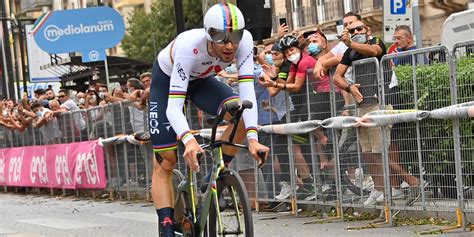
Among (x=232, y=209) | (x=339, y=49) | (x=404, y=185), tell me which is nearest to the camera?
(x=232, y=209)

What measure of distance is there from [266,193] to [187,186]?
4862 mm

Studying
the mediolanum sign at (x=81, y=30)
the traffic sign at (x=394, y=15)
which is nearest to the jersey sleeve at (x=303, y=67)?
the traffic sign at (x=394, y=15)

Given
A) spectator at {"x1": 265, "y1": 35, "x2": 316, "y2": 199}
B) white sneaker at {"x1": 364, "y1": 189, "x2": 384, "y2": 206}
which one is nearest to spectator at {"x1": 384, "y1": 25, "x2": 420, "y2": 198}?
white sneaker at {"x1": 364, "y1": 189, "x2": 384, "y2": 206}

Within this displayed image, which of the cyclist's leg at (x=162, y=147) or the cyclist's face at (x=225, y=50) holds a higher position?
the cyclist's face at (x=225, y=50)

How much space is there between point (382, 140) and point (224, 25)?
12.5 feet

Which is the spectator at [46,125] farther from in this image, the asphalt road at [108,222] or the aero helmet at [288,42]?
the aero helmet at [288,42]

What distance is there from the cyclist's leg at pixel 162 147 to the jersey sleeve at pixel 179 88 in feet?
1.38

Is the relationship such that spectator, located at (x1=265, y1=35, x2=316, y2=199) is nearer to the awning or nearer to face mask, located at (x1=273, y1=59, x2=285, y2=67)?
face mask, located at (x1=273, y1=59, x2=285, y2=67)

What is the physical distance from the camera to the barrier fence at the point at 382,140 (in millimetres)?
9508

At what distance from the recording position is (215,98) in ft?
25.8

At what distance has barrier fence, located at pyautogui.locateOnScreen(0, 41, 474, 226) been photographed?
9.51 m

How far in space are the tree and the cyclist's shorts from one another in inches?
1962

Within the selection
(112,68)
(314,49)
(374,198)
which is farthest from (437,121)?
(112,68)

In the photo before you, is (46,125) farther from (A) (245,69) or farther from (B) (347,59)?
(A) (245,69)
